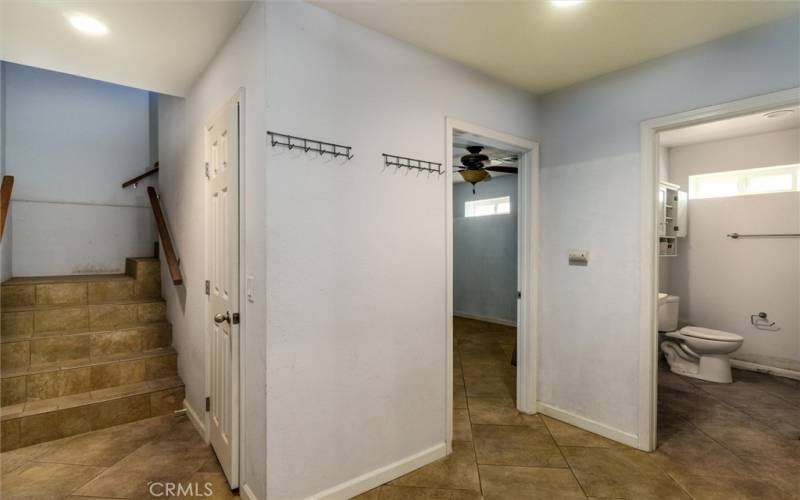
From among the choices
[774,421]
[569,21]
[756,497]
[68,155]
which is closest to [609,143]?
[569,21]

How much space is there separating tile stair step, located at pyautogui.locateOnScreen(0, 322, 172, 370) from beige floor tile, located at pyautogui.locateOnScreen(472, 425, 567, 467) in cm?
265

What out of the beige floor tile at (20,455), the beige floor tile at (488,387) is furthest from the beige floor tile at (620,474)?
the beige floor tile at (20,455)

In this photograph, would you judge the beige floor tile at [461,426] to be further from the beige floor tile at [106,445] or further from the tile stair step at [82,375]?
the tile stair step at [82,375]

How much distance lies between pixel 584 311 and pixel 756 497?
1.22 meters

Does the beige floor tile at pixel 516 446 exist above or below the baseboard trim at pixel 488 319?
below

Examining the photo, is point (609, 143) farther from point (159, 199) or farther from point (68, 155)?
point (68, 155)

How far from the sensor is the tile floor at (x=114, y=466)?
6.04 feet

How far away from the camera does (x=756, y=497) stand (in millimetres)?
1853

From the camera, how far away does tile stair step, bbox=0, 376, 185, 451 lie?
2207 millimetres

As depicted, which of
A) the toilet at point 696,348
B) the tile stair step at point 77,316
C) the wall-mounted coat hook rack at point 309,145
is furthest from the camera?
the toilet at point 696,348

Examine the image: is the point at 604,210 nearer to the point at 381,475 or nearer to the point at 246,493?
the point at 381,475

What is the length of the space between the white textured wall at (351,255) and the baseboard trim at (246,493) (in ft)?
0.62
